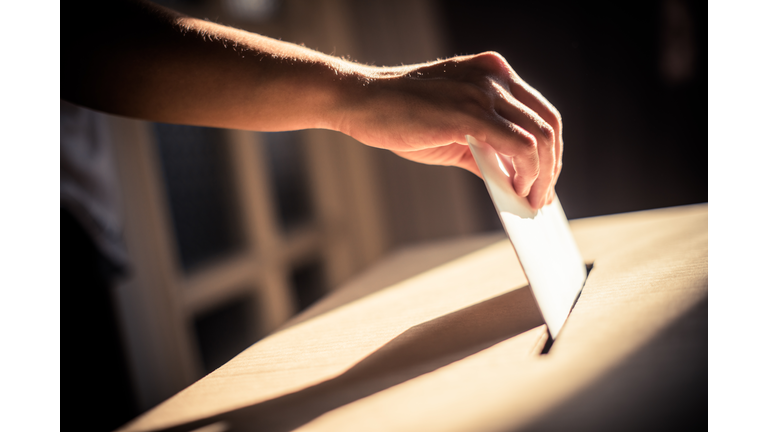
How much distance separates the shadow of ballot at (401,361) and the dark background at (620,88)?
5.12 feet

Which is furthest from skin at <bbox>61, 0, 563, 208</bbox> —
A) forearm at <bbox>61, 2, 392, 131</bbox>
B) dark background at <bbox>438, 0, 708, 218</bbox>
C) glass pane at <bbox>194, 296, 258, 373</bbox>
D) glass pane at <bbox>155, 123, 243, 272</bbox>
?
dark background at <bbox>438, 0, 708, 218</bbox>

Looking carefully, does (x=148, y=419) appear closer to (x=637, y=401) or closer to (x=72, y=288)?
(x=637, y=401)

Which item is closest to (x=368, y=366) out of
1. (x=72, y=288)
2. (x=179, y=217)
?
(x=72, y=288)

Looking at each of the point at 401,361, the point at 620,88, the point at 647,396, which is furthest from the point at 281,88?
the point at 620,88

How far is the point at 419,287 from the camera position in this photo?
70 cm

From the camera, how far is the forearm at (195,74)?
50 cm

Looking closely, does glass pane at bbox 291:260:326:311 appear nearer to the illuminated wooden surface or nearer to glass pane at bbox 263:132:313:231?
glass pane at bbox 263:132:313:231

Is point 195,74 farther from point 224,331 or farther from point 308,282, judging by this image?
point 308,282

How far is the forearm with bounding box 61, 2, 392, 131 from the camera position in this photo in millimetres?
496

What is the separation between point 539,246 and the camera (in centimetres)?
48

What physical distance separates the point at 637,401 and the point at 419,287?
17.4 inches

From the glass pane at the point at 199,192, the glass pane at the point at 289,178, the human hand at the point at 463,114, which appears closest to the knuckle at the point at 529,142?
the human hand at the point at 463,114

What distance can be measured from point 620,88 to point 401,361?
1776 mm

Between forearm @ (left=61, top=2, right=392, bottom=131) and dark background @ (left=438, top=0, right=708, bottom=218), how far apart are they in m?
1.56
